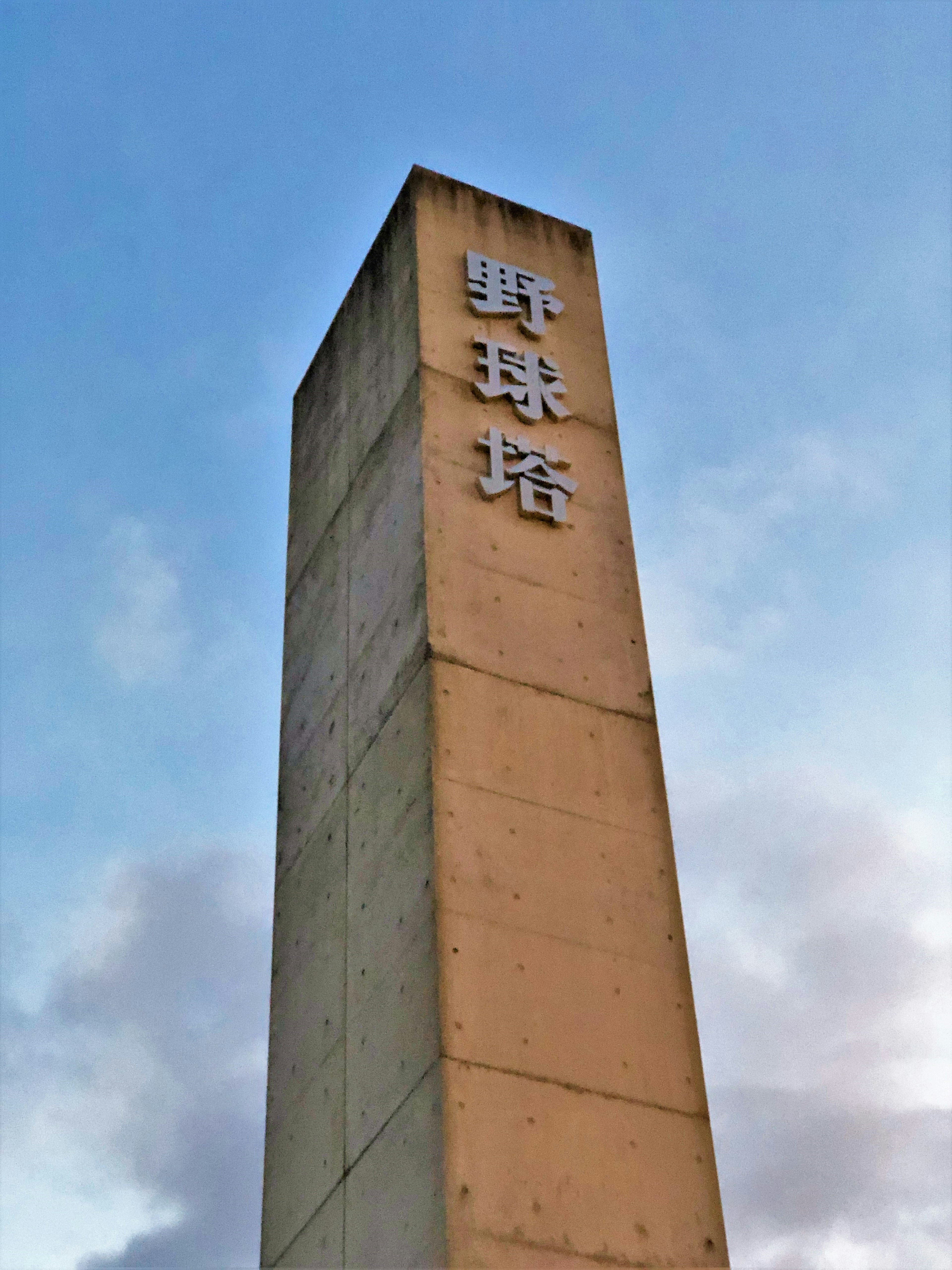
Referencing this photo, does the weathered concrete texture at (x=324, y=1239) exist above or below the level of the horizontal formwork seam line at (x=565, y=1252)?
above

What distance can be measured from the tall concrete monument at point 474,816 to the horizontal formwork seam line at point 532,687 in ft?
0.07

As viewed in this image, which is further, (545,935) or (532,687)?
(532,687)

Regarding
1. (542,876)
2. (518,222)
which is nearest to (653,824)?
(542,876)

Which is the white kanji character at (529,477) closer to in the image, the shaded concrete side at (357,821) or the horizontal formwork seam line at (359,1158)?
the shaded concrete side at (357,821)

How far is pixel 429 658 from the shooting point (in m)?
13.1

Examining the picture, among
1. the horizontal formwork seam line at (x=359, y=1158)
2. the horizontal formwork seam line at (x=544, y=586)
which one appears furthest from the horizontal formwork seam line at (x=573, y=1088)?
the horizontal formwork seam line at (x=544, y=586)

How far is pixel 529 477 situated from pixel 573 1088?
18.4 feet

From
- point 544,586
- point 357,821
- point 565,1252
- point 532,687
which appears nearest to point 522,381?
point 544,586

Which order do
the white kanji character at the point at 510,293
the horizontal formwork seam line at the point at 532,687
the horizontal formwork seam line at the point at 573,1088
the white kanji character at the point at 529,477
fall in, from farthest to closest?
the white kanji character at the point at 510,293 → the white kanji character at the point at 529,477 → the horizontal formwork seam line at the point at 532,687 → the horizontal formwork seam line at the point at 573,1088

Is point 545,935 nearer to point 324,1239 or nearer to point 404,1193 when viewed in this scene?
point 404,1193

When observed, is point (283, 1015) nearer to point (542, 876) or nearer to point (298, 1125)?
point (298, 1125)

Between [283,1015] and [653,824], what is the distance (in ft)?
11.3

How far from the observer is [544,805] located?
12812 mm

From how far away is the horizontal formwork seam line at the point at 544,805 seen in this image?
12516 mm
